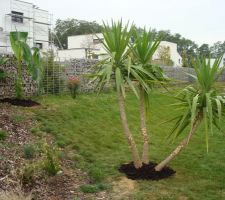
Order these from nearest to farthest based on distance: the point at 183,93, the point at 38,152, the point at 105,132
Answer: the point at 183,93 < the point at 38,152 < the point at 105,132

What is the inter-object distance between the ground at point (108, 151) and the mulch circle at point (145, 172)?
0.40 feet

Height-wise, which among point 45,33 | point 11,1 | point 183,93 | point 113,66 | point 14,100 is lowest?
point 14,100

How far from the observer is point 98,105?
12789 millimetres

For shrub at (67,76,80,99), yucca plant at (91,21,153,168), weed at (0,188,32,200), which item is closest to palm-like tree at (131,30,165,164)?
yucca plant at (91,21,153,168)

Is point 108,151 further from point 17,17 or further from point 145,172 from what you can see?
point 17,17

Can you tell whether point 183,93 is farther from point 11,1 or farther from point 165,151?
point 11,1

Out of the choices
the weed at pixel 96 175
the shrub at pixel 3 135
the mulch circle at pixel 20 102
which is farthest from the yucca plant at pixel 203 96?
the mulch circle at pixel 20 102

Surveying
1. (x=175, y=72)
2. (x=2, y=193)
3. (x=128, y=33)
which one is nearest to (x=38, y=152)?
(x=2, y=193)

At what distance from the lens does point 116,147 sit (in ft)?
28.1

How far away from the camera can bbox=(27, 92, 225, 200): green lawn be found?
5.91m

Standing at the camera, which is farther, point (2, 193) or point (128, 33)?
point (128, 33)

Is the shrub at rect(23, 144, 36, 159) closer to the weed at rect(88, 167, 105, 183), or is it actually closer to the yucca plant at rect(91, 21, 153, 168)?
the weed at rect(88, 167, 105, 183)

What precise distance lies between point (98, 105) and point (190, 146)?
4.63 m

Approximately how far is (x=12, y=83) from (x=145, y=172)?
6.67 metres
